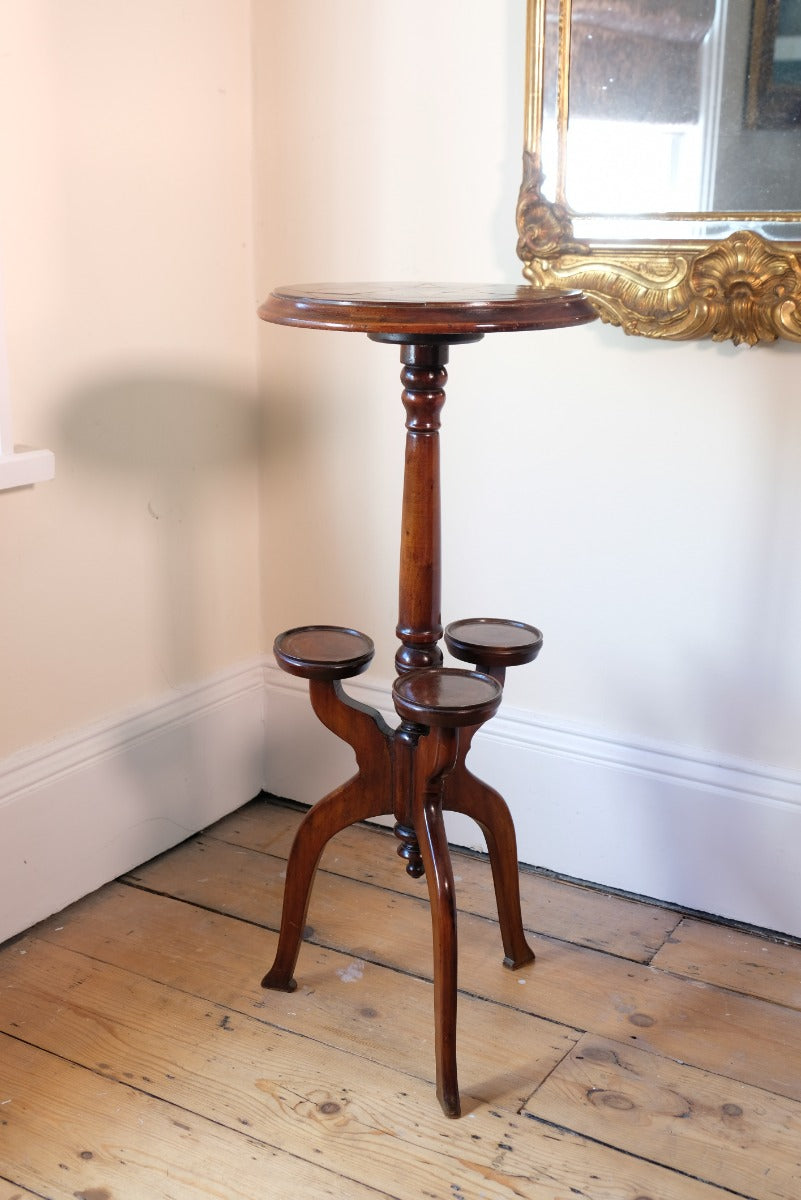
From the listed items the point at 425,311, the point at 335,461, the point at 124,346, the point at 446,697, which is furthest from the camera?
the point at 335,461

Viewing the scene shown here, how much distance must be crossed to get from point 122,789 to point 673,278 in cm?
128

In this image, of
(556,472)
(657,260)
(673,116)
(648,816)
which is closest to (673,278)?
(657,260)

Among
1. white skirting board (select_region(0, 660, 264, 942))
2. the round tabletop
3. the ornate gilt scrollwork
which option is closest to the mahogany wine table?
the round tabletop

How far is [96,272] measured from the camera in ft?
6.54

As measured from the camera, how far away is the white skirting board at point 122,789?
1986mm

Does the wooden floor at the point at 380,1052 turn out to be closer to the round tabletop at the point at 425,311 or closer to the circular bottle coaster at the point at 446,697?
the circular bottle coaster at the point at 446,697

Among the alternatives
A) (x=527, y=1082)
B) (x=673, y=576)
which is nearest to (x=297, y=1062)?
(x=527, y=1082)

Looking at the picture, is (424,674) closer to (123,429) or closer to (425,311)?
(425,311)

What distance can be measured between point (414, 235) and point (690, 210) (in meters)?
0.52

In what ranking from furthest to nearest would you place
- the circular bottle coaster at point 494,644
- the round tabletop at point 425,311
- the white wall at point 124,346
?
the white wall at point 124,346 < the circular bottle coaster at point 494,644 < the round tabletop at point 425,311

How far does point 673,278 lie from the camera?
1889 mm

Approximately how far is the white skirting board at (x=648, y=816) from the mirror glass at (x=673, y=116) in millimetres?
873

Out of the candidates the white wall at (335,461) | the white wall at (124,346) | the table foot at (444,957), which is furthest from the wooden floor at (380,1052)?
the white wall at (124,346)

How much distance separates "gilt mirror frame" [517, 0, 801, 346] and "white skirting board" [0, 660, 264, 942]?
103 cm
